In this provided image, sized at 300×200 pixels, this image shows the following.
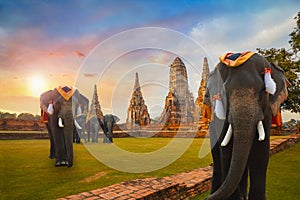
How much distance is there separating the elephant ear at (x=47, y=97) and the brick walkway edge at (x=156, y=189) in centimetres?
398

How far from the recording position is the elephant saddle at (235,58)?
3083mm

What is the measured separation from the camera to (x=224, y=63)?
128 inches

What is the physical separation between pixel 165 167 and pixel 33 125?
21050 mm

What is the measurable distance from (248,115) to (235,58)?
2.44 feet

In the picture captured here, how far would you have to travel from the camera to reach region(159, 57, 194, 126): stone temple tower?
1237 inches

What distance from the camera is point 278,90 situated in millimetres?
3252

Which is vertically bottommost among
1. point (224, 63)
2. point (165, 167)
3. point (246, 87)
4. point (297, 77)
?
point (165, 167)

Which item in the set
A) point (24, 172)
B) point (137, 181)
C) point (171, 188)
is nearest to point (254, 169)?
point (171, 188)

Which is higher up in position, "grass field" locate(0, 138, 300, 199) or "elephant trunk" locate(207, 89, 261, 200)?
"elephant trunk" locate(207, 89, 261, 200)

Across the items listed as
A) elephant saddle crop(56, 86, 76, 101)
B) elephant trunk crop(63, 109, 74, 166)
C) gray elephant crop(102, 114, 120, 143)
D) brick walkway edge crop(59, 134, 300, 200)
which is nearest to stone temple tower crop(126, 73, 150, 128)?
gray elephant crop(102, 114, 120, 143)

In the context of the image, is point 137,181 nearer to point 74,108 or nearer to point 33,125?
point 74,108

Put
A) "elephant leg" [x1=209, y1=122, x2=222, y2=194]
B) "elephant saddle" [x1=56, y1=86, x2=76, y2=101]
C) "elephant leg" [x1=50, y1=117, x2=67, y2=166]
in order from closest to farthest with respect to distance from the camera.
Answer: "elephant leg" [x1=209, y1=122, x2=222, y2=194], "elephant leg" [x1=50, y1=117, x2=67, y2=166], "elephant saddle" [x1=56, y1=86, x2=76, y2=101]

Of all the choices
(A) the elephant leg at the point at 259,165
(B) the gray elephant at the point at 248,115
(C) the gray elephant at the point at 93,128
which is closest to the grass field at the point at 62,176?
(A) the elephant leg at the point at 259,165

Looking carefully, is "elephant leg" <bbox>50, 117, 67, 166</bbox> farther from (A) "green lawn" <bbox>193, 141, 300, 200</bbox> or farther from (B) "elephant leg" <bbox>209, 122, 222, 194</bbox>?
(B) "elephant leg" <bbox>209, 122, 222, 194</bbox>
